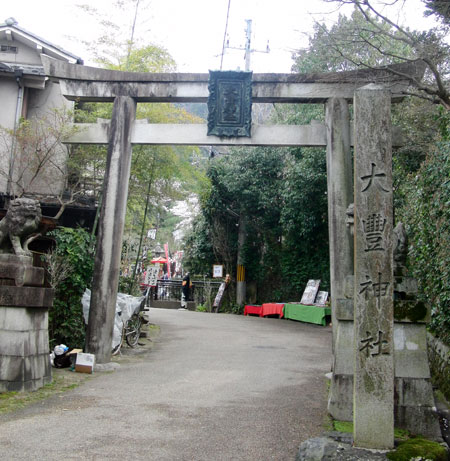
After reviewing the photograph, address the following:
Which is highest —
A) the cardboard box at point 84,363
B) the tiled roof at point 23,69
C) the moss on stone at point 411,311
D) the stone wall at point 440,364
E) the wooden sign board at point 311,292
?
the tiled roof at point 23,69

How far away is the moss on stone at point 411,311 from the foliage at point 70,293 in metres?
6.15

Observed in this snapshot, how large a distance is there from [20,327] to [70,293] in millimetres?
2961

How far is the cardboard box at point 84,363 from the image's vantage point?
331 inches

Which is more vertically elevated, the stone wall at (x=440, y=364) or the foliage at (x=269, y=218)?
the foliage at (x=269, y=218)

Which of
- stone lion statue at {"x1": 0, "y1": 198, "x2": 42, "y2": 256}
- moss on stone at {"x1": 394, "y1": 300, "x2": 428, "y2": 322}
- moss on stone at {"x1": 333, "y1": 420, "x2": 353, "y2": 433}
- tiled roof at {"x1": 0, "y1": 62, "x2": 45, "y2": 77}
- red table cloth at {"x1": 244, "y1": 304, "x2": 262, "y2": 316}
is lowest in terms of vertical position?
moss on stone at {"x1": 333, "y1": 420, "x2": 353, "y2": 433}

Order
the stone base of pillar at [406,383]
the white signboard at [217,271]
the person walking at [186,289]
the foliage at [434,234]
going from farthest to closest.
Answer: the person walking at [186,289] → the white signboard at [217,271] → the foliage at [434,234] → the stone base of pillar at [406,383]

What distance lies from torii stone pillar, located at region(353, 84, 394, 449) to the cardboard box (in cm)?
536

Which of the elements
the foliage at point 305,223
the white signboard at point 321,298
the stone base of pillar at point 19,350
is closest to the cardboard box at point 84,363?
the stone base of pillar at point 19,350

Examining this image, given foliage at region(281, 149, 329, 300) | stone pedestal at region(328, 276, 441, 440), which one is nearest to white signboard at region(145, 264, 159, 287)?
foliage at region(281, 149, 329, 300)

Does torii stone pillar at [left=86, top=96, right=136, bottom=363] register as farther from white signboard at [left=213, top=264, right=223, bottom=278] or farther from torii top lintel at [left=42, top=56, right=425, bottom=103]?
white signboard at [left=213, top=264, right=223, bottom=278]

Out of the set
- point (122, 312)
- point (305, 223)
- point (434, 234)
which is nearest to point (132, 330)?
point (122, 312)

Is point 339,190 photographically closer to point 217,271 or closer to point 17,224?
point 17,224

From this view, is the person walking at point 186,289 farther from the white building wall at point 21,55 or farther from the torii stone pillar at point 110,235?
the torii stone pillar at point 110,235

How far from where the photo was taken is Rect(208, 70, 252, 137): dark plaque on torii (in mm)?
9453
